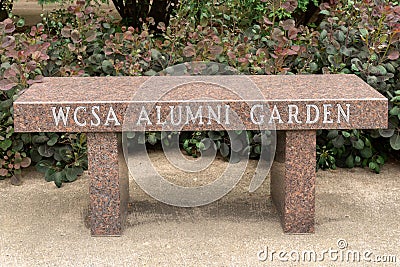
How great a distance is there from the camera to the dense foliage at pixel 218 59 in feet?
17.2

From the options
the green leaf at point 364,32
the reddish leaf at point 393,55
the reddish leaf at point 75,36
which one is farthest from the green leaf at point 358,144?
the reddish leaf at point 75,36

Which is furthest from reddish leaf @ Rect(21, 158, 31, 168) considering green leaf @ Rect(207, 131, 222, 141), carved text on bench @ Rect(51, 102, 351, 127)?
carved text on bench @ Rect(51, 102, 351, 127)

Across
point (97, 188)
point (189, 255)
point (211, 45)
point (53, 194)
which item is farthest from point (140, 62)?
point (189, 255)

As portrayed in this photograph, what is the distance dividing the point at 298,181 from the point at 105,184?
43.1 inches

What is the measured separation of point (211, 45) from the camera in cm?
549

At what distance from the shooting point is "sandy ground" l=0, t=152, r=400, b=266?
3848 mm

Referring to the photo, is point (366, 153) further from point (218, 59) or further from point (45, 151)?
point (45, 151)

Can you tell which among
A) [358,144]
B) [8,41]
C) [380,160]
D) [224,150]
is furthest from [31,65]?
[380,160]

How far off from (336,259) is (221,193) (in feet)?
3.95

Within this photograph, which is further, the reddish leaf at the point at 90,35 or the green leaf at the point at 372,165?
the reddish leaf at the point at 90,35

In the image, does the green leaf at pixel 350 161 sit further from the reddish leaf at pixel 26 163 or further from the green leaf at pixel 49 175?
the reddish leaf at pixel 26 163

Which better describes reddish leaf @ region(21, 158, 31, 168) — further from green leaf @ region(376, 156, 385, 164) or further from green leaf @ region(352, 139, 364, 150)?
green leaf @ region(376, 156, 385, 164)

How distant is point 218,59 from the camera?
18.3 ft

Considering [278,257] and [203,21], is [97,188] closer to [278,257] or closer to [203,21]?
[278,257]
